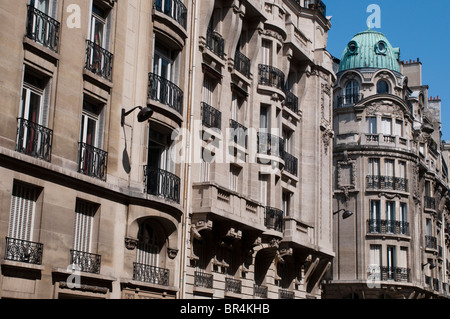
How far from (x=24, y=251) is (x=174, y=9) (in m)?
9.50

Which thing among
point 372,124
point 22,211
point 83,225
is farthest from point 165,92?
point 372,124

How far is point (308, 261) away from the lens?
30.8 m

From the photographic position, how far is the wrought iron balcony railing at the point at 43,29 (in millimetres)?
16781

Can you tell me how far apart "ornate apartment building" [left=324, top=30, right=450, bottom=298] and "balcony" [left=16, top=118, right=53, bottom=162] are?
30947mm

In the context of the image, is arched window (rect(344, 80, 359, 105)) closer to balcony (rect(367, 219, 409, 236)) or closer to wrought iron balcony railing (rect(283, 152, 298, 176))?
balcony (rect(367, 219, 409, 236))

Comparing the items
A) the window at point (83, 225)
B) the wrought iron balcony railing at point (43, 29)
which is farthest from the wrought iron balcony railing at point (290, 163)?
the wrought iron balcony railing at point (43, 29)

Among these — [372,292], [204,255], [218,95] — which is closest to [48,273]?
[204,255]

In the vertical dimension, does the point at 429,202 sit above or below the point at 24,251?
above

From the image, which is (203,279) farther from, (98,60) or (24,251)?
(24,251)

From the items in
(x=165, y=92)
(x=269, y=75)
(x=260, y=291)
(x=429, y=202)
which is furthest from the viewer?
(x=429, y=202)

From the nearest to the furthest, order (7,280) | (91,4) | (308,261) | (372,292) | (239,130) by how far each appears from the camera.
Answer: (7,280)
(91,4)
(239,130)
(308,261)
(372,292)

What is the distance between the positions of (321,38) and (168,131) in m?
14.6

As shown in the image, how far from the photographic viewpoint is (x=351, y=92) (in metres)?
48.9
